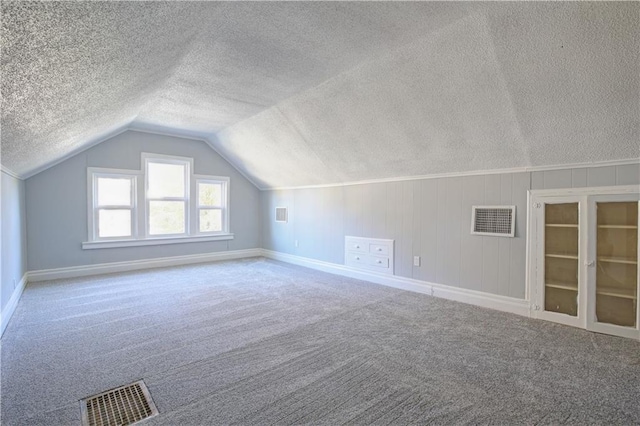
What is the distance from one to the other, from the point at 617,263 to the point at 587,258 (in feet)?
0.78

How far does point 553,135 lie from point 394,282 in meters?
2.72

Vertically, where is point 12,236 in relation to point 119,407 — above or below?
above

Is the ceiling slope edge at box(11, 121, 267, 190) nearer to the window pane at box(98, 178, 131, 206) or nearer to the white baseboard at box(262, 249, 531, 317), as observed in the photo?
the window pane at box(98, 178, 131, 206)

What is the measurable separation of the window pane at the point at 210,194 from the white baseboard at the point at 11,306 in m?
3.12

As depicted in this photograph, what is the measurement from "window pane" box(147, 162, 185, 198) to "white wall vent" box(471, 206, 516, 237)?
18.0 feet

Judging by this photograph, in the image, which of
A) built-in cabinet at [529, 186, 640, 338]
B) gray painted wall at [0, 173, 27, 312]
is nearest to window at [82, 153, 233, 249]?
gray painted wall at [0, 173, 27, 312]

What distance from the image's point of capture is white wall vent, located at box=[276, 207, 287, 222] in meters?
6.90

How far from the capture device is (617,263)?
3004mm

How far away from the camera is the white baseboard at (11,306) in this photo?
9.95 feet

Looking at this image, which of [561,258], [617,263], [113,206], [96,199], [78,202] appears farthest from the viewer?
[113,206]

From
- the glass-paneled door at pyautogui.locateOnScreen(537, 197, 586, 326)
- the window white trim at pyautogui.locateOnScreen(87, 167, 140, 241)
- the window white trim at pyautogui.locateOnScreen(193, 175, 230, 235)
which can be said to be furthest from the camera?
the window white trim at pyautogui.locateOnScreen(193, 175, 230, 235)

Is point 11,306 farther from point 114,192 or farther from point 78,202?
point 114,192

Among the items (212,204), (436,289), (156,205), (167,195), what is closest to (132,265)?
(156,205)

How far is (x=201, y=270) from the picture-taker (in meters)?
5.88
